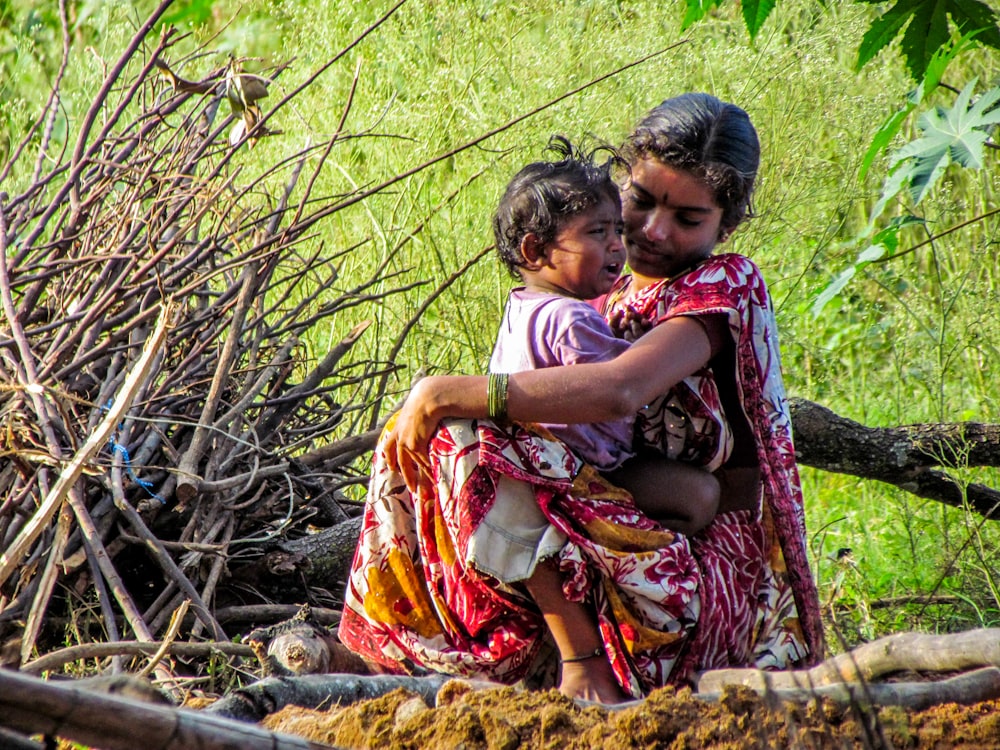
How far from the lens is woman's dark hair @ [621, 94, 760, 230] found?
98.7 inches

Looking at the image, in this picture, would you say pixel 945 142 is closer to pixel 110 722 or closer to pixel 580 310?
pixel 580 310

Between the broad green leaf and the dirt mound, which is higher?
the broad green leaf

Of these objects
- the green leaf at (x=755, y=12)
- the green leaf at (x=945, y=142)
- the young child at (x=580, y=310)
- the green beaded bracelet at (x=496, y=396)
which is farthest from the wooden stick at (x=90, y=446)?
the green leaf at (x=945, y=142)

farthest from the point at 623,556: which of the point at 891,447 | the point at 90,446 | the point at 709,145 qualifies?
the point at 891,447

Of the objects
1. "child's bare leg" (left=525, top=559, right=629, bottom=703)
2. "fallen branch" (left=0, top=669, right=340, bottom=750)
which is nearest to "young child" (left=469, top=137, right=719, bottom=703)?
"child's bare leg" (left=525, top=559, right=629, bottom=703)

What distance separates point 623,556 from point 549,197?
80 cm

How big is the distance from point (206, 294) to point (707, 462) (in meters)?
1.93

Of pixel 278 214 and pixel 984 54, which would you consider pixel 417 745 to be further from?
pixel 984 54

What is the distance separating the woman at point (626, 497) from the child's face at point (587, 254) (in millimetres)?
131

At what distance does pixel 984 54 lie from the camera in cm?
548

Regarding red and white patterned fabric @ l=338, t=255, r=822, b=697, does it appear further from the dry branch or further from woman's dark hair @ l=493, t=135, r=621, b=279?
the dry branch

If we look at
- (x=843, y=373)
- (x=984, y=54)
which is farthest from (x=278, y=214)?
(x=984, y=54)

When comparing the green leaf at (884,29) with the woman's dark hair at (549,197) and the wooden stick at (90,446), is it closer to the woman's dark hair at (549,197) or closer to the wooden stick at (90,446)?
the woman's dark hair at (549,197)

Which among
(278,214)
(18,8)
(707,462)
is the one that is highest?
(18,8)
